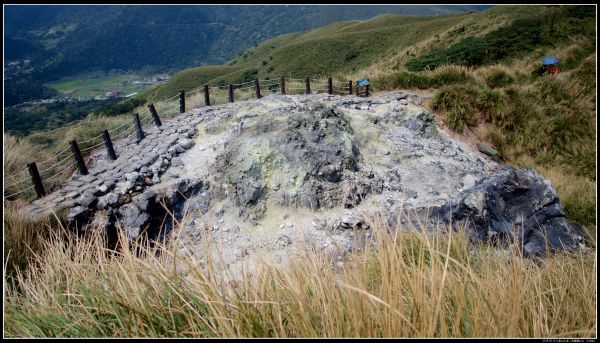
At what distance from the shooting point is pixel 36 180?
5.82m

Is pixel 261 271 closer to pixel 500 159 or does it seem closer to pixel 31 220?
pixel 31 220

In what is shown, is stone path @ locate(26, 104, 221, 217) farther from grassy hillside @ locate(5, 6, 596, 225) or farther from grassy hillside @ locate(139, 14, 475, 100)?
grassy hillside @ locate(139, 14, 475, 100)

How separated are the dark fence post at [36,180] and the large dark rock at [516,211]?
7.53 m

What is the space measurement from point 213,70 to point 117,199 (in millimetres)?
75645

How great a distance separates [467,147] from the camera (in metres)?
10.0

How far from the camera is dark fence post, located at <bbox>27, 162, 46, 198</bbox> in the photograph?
226 inches

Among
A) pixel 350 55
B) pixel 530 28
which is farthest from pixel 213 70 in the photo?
pixel 530 28

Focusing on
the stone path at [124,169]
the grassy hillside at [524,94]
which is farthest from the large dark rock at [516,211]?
the stone path at [124,169]

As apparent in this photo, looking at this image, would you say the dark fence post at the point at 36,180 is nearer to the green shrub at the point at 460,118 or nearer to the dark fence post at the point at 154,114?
the dark fence post at the point at 154,114

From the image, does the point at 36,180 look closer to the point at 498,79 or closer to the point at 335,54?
the point at 498,79

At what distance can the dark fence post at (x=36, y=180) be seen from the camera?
5.73 m

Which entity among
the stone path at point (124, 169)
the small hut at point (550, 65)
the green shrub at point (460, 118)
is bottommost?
the green shrub at point (460, 118)

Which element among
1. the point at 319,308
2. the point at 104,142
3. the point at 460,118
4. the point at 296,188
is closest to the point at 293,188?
the point at 296,188

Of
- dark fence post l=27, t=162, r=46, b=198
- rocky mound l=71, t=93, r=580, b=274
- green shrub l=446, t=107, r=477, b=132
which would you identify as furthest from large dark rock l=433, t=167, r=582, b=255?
dark fence post l=27, t=162, r=46, b=198
